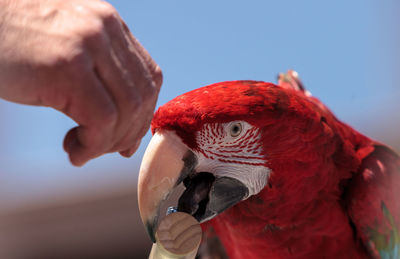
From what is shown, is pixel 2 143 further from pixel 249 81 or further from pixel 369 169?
pixel 369 169

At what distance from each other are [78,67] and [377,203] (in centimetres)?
92

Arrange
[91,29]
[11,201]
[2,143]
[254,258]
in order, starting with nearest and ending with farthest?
[91,29], [254,258], [2,143], [11,201]

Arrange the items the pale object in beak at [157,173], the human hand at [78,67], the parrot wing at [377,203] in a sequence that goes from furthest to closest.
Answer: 1. the parrot wing at [377,203]
2. the pale object in beak at [157,173]
3. the human hand at [78,67]

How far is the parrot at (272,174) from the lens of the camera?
0.87 metres

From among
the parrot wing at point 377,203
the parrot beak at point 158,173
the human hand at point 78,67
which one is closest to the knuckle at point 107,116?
the human hand at point 78,67

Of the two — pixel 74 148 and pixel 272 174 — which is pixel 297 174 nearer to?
pixel 272 174

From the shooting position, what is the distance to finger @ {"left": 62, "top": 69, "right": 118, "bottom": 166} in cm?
45

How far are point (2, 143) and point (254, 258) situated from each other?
1.63 meters

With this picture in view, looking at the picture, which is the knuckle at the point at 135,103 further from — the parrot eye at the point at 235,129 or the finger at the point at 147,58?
the parrot eye at the point at 235,129

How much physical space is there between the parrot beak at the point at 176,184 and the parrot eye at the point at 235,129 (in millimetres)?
100

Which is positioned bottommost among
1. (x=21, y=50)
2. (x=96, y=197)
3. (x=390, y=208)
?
(x=96, y=197)

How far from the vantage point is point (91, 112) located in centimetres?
46

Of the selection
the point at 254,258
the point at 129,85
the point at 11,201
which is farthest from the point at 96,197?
the point at 129,85

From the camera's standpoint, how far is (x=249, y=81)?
3.16 ft
